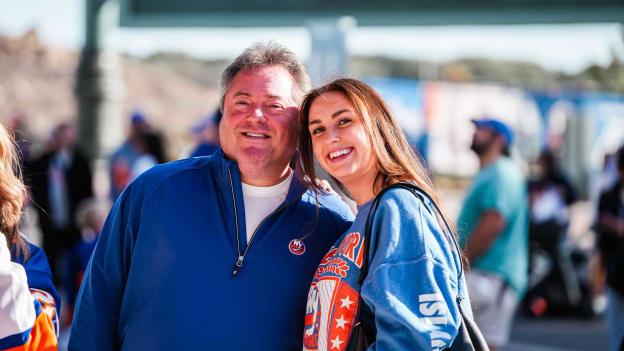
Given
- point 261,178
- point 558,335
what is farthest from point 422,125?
point 261,178

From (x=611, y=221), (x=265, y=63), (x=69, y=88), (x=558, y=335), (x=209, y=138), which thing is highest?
(x=265, y=63)

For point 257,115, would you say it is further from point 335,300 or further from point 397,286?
point 397,286

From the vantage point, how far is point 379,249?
1900 mm

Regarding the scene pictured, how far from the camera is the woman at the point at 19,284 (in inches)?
72.4

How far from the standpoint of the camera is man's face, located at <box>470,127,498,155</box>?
4.72m

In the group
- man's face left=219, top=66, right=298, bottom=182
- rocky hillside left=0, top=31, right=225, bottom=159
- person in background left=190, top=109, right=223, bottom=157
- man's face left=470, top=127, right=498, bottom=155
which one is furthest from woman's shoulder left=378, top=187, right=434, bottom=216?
rocky hillside left=0, top=31, right=225, bottom=159

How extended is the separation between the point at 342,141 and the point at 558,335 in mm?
5859

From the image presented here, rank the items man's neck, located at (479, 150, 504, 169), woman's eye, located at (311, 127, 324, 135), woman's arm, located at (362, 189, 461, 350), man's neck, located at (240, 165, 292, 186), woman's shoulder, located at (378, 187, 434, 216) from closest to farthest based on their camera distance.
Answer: woman's arm, located at (362, 189, 461, 350) < woman's shoulder, located at (378, 187, 434, 216) < woman's eye, located at (311, 127, 324, 135) < man's neck, located at (240, 165, 292, 186) < man's neck, located at (479, 150, 504, 169)

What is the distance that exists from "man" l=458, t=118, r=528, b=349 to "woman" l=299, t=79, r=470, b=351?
2393 millimetres

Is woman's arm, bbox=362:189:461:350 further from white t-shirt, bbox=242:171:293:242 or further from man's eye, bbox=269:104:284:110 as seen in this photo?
man's eye, bbox=269:104:284:110

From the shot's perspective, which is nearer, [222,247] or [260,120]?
[222,247]

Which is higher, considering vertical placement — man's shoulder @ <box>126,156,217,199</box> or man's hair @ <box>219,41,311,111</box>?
man's hair @ <box>219,41,311,111</box>

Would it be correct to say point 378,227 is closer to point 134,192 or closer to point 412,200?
point 412,200

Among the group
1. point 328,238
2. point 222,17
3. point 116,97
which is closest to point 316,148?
point 328,238
